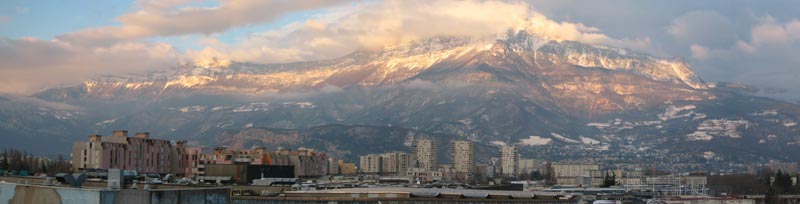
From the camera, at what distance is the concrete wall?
3247cm

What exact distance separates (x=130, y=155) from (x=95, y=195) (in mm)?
136837

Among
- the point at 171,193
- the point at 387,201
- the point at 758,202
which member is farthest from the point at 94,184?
the point at 758,202

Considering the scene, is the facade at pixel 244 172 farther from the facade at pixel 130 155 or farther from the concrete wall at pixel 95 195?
the concrete wall at pixel 95 195

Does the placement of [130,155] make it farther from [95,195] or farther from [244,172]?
[95,195]

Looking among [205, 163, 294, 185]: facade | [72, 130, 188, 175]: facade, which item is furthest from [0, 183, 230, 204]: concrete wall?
[72, 130, 188, 175]: facade

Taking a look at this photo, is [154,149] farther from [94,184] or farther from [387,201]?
[94,184]

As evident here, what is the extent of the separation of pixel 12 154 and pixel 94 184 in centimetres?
15527

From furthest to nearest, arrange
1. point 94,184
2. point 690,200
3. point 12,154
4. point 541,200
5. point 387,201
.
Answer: point 12,154
point 690,200
point 541,200
point 387,201
point 94,184

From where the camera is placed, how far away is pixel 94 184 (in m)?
46.1

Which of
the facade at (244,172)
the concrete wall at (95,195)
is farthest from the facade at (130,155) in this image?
the concrete wall at (95,195)

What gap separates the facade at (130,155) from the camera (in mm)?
157750

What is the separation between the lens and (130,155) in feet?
544

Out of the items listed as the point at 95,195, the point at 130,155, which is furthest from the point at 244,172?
the point at 95,195

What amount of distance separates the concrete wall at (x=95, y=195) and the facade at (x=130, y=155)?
119 metres
